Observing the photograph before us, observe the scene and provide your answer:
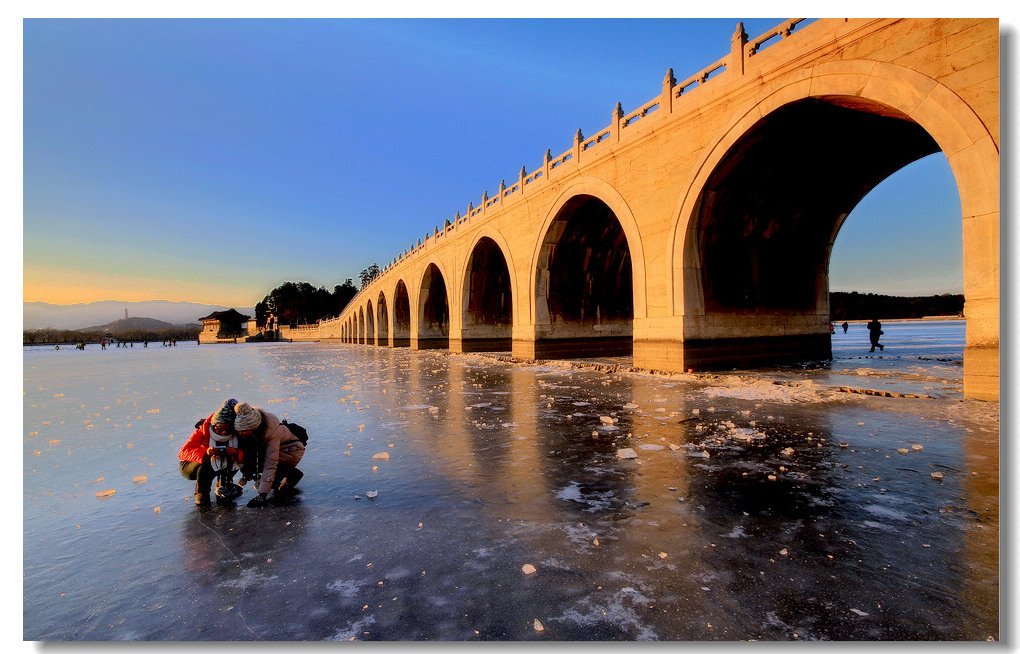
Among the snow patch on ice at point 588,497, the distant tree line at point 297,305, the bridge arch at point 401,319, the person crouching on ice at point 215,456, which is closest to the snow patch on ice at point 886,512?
the snow patch on ice at point 588,497

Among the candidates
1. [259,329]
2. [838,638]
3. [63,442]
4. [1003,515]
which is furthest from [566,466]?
[259,329]

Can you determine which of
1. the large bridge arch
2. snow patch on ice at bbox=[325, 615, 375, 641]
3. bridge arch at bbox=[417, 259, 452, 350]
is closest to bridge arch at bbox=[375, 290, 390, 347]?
bridge arch at bbox=[417, 259, 452, 350]

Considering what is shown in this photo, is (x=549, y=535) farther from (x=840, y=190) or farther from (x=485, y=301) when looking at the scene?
(x=485, y=301)

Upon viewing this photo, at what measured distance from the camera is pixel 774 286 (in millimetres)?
14266

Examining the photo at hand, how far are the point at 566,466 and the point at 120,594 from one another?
10.8 ft

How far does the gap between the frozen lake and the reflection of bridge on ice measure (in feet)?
15.8

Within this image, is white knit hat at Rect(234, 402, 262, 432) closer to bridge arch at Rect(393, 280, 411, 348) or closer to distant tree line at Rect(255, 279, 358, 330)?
bridge arch at Rect(393, 280, 411, 348)

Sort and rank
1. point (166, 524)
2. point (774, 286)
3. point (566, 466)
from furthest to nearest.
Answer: point (774, 286), point (566, 466), point (166, 524)

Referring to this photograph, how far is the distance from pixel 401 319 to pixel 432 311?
1121cm

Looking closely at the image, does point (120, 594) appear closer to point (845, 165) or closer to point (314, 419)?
point (314, 419)

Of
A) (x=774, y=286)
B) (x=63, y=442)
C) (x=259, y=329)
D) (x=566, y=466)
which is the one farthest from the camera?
(x=259, y=329)

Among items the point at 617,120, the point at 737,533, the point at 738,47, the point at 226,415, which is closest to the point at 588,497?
the point at 737,533

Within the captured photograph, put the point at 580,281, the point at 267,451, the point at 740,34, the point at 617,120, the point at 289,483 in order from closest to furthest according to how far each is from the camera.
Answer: the point at 267,451, the point at 289,483, the point at 740,34, the point at 617,120, the point at 580,281

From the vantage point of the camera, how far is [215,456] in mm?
3805
